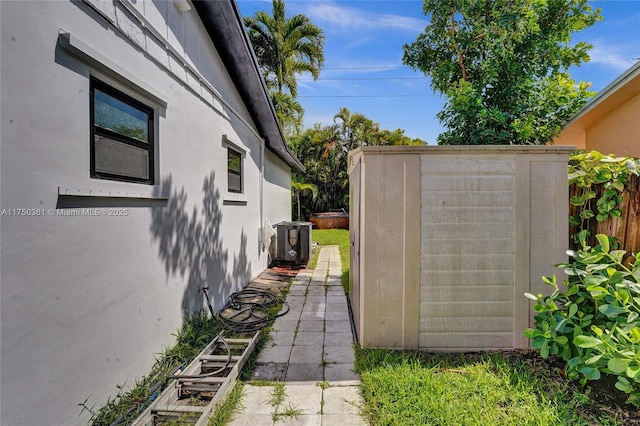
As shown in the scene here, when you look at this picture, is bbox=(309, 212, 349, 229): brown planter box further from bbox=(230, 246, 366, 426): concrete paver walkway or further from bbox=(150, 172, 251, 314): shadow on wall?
bbox=(230, 246, 366, 426): concrete paver walkway

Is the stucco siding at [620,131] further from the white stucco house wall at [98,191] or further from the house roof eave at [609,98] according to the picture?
the white stucco house wall at [98,191]

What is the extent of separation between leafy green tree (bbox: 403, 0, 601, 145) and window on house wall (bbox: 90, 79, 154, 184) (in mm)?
5756

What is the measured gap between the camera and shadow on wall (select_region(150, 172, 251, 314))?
3311 millimetres

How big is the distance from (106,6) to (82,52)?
0.61 metres

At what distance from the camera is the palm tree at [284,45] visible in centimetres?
1502

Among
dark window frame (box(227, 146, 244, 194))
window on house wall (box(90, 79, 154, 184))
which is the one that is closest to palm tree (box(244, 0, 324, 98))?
dark window frame (box(227, 146, 244, 194))

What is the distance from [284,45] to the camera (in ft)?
49.4

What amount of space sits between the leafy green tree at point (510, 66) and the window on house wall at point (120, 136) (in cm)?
576

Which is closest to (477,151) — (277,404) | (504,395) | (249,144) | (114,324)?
(504,395)

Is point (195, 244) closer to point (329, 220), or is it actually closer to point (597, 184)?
point (597, 184)

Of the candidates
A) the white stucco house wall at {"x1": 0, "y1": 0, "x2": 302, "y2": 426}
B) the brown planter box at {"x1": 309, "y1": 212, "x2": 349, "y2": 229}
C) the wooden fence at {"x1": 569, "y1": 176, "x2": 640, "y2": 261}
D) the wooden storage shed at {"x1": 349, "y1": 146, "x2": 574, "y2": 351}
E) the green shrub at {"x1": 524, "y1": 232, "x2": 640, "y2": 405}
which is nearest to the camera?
the white stucco house wall at {"x1": 0, "y1": 0, "x2": 302, "y2": 426}

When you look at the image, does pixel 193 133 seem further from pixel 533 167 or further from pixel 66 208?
pixel 533 167

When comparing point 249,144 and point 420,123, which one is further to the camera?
point 420,123

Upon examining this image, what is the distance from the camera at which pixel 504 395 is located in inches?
98.5
